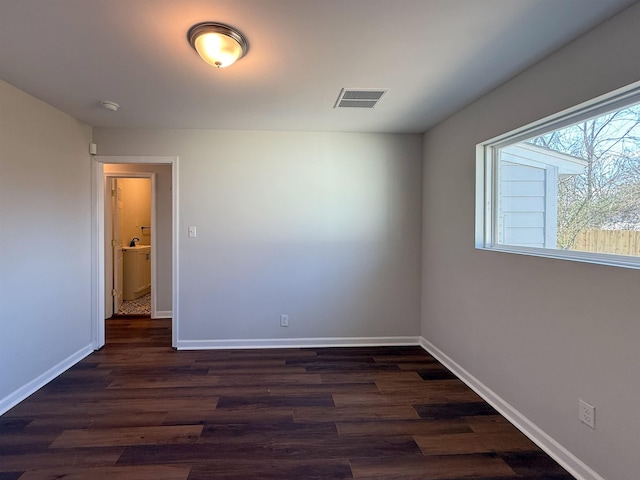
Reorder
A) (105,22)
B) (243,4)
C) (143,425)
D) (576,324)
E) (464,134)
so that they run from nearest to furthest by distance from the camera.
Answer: (243,4) < (105,22) < (576,324) < (143,425) < (464,134)

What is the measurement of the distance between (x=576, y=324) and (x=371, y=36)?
1904 mm

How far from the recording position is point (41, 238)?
2666 millimetres

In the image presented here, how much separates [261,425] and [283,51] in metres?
2.33

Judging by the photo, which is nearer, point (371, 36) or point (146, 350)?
point (371, 36)

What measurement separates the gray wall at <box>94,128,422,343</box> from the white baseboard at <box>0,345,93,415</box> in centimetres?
94

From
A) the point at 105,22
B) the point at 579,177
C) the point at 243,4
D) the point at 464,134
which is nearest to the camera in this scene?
the point at 243,4

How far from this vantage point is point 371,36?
177 cm

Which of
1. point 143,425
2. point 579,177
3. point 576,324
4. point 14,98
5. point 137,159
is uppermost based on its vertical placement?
point 14,98

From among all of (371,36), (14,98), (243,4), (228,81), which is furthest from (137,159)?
(371,36)

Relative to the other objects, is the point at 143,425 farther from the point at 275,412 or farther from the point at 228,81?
the point at 228,81

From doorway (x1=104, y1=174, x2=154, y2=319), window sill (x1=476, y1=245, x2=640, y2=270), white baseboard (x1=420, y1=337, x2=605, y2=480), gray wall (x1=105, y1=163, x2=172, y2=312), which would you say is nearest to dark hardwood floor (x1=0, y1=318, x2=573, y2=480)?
white baseboard (x1=420, y1=337, x2=605, y2=480)

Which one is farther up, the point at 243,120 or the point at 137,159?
the point at 243,120

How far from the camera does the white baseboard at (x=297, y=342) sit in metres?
3.48

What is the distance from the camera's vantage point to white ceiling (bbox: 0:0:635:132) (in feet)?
5.08
